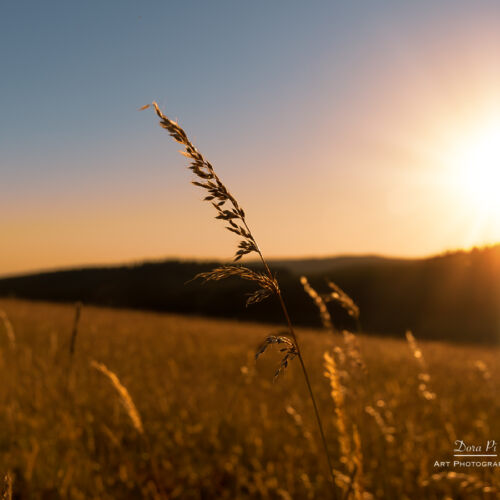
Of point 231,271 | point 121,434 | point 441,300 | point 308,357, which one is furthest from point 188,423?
point 441,300

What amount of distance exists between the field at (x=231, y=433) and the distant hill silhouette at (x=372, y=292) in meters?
11.5

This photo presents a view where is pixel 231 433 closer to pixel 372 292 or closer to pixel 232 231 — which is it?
pixel 232 231

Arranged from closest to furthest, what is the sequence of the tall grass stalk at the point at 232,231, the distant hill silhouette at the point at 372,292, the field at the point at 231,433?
the tall grass stalk at the point at 232,231, the field at the point at 231,433, the distant hill silhouette at the point at 372,292

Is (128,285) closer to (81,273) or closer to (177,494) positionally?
(81,273)

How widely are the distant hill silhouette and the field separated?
11.5m

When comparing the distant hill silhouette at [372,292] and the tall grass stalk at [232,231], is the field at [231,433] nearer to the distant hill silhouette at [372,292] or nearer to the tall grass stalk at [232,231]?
the tall grass stalk at [232,231]

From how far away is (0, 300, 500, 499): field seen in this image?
8.15 ft

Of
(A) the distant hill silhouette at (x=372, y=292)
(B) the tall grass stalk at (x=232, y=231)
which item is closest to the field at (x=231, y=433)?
(B) the tall grass stalk at (x=232, y=231)

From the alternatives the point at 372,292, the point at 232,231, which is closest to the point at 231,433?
the point at 232,231

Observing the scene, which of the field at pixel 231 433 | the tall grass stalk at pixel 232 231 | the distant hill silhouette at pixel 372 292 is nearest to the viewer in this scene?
the tall grass stalk at pixel 232 231

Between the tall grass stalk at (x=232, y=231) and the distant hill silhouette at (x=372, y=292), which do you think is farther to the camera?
the distant hill silhouette at (x=372, y=292)

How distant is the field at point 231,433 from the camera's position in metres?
2.48

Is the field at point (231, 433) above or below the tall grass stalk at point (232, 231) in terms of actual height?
below

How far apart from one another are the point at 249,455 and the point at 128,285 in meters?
32.6
